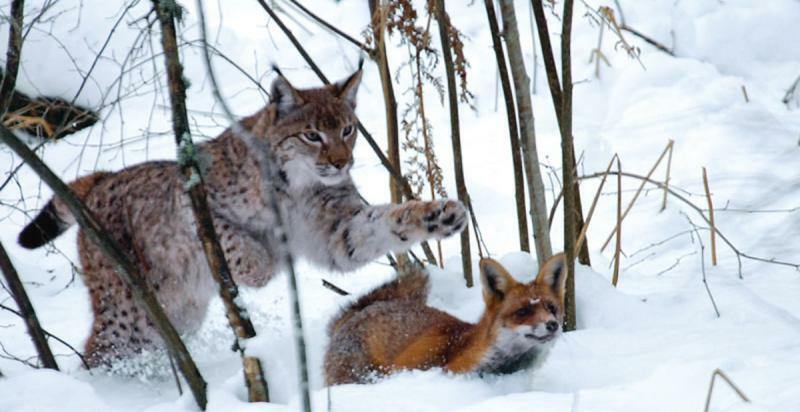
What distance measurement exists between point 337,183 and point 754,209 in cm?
318

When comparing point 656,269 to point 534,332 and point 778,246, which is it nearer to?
point 778,246

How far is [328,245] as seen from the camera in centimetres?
543

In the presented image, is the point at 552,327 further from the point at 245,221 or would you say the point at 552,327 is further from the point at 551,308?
the point at 245,221

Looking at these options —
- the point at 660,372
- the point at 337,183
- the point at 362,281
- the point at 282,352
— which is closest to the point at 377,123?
the point at 362,281

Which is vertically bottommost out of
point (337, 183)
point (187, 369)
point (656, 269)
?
point (656, 269)

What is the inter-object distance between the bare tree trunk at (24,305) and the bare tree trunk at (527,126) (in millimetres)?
2283

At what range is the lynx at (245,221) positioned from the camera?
527 centimetres

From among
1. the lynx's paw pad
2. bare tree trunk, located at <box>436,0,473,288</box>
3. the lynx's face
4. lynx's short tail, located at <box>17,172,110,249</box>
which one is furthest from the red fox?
lynx's short tail, located at <box>17,172,110,249</box>

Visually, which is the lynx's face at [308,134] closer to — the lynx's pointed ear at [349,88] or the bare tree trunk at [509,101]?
the lynx's pointed ear at [349,88]

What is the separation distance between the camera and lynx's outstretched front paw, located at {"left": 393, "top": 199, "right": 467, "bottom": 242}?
Answer: 4.85 metres

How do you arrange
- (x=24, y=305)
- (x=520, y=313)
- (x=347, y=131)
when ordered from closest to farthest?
(x=520, y=313), (x=24, y=305), (x=347, y=131)

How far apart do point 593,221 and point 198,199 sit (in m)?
4.33

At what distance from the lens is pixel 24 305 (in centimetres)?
469

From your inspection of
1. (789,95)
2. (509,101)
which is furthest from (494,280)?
(789,95)
